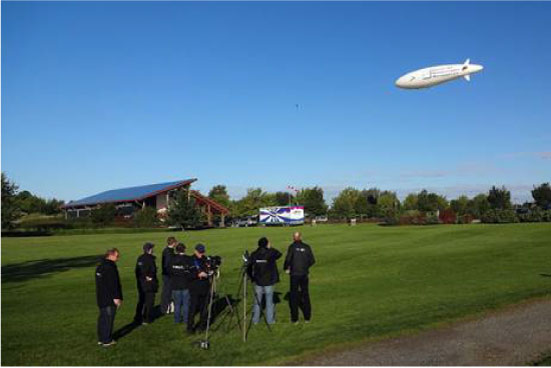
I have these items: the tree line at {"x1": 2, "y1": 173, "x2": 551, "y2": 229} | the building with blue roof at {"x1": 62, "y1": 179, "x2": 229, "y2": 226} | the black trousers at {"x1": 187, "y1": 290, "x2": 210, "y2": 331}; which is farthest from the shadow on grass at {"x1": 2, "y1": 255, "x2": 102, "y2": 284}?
the building with blue roof at {"x1": 62, "y1": 179, "x2": 229, "y2": 226}

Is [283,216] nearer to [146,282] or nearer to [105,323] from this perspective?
[146,282]

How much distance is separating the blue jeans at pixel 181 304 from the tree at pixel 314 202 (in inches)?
5002

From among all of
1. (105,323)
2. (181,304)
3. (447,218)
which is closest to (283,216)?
(447,218)

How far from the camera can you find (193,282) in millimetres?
11969

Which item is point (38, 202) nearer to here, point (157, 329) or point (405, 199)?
point (405, 199)

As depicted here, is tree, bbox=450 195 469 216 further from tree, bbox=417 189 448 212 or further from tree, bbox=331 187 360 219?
tree, bbox=331 187 360 219

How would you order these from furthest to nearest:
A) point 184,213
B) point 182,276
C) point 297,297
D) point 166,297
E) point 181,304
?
point 184,213, point 166,297, point 181,304, point 297,297, point 182,276

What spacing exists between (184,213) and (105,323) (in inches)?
3058

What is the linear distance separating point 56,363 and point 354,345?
5561 mm

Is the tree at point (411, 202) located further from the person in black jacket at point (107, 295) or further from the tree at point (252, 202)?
the person in black jacket at point (107, 295)

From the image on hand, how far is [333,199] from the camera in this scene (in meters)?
150

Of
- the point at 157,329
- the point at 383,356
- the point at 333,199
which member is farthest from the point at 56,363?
the point at 333,199

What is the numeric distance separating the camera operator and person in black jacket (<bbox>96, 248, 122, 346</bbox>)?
1691 mm

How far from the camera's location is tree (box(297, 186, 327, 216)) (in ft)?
460
